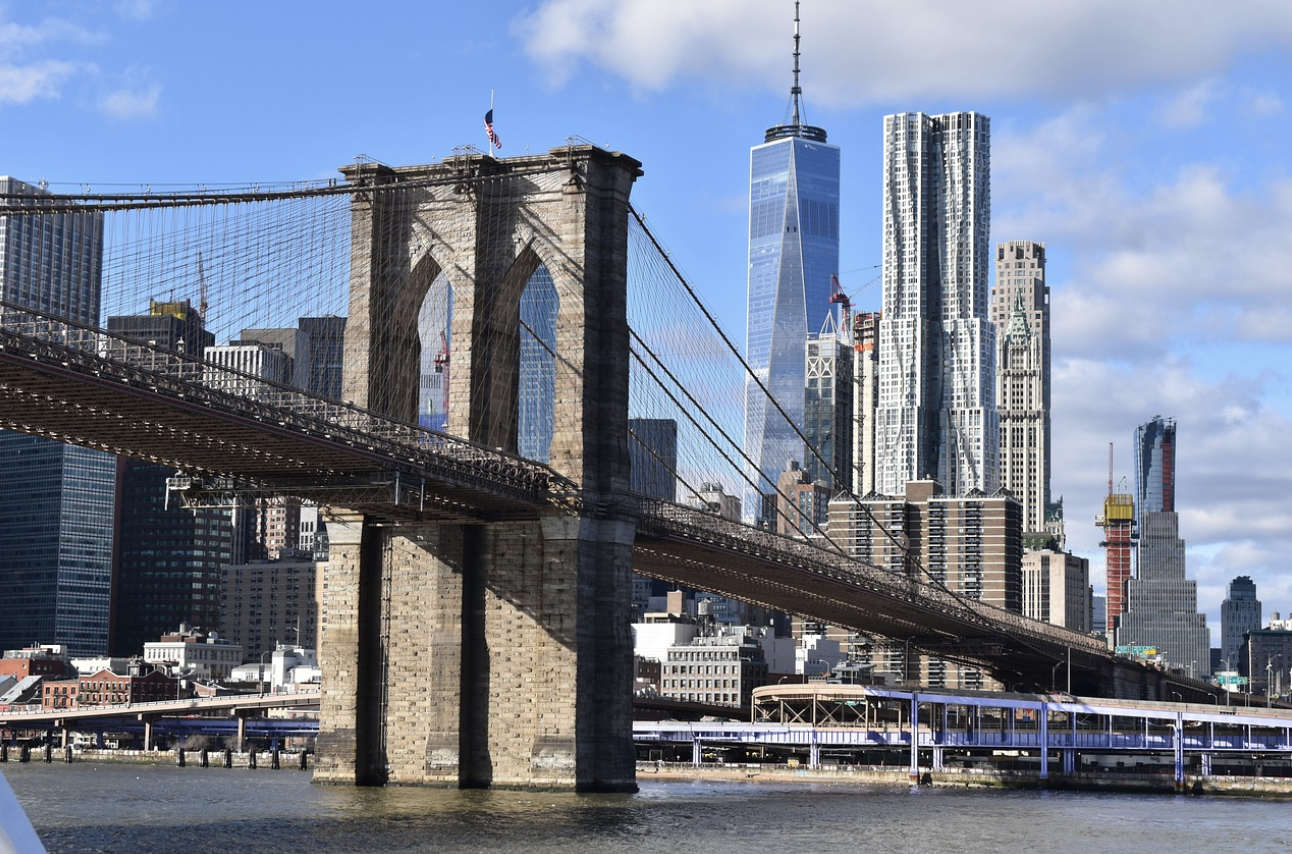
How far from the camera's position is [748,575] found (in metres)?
97.2

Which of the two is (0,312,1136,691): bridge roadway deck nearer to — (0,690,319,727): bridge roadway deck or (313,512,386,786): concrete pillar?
(313,512,386,786): concrete pillar

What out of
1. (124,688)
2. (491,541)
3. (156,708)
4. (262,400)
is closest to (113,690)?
(124,688)

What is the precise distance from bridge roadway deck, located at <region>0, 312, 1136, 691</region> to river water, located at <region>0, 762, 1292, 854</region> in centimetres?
1045

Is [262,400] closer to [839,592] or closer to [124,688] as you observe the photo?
[839,592]

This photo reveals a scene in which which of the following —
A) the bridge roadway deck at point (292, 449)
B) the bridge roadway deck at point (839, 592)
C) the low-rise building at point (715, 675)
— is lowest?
the low-rise building at point (715, 675)

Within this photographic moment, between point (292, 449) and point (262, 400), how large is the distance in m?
2.97

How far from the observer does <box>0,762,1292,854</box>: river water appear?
5131 cm

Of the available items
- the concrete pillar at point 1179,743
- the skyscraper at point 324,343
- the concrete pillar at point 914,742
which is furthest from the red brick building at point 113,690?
the concrete pillar at point 1179,743

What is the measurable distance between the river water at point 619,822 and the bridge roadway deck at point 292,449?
10448 mm

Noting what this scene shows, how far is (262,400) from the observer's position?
61.6m

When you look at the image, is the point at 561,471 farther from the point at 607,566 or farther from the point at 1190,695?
the point at 1190,695

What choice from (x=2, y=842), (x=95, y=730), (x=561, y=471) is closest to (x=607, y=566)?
(x=561, y=471)

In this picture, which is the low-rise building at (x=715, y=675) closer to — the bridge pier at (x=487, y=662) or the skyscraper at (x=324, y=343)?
the skyscraper at (x=324, y=343)

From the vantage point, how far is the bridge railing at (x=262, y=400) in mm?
47844
